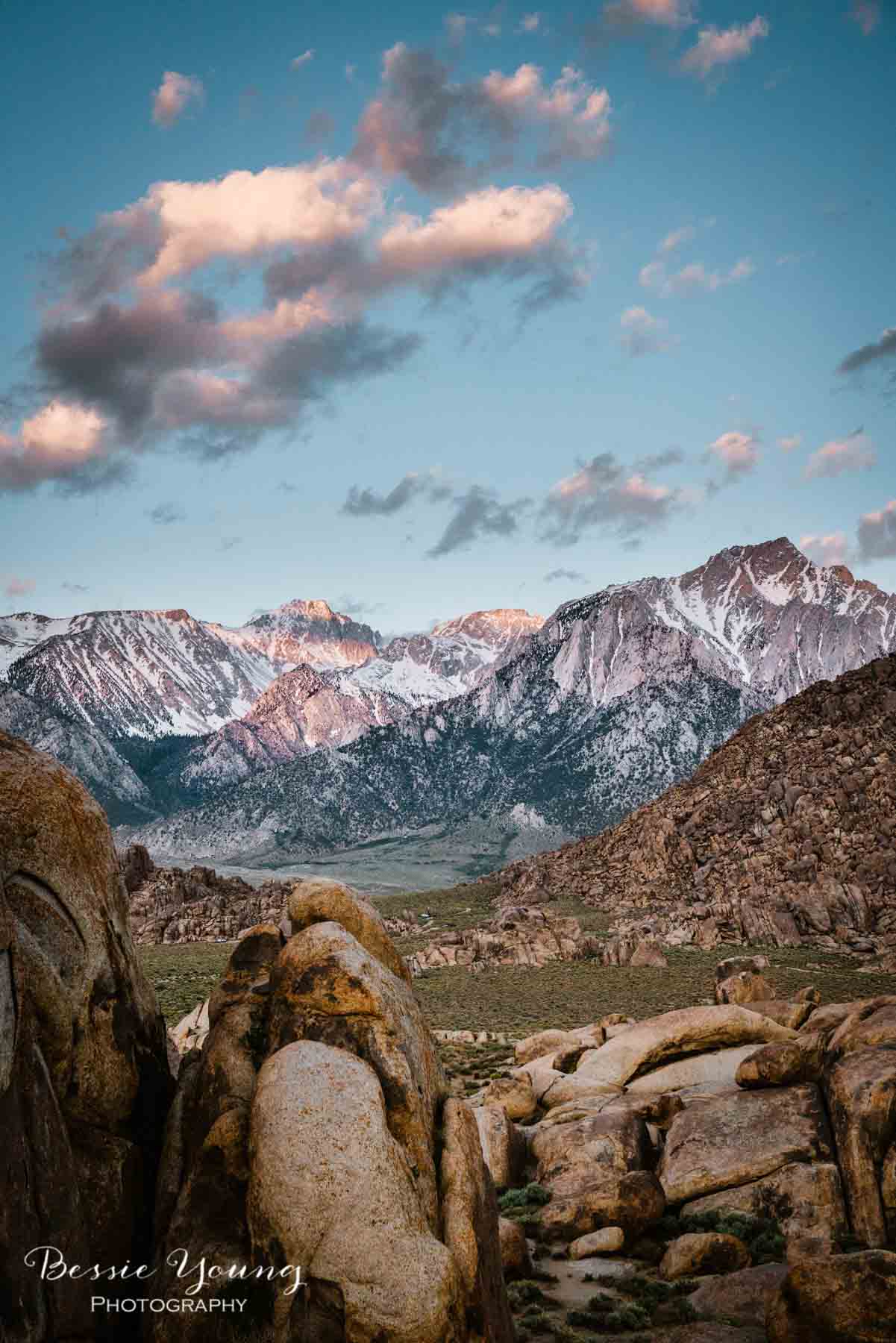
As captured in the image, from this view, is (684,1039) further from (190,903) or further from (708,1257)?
(190,903)

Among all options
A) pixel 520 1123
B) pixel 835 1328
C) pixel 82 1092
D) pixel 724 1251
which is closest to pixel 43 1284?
pixel 82 1092

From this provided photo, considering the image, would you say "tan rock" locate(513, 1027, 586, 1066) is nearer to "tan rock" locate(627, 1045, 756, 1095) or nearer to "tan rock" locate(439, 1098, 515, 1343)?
"tan rock" locate(627, 1045, 756, 1095)

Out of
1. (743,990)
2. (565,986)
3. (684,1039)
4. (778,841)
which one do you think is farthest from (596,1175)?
(778,841)

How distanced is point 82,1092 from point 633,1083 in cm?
2068

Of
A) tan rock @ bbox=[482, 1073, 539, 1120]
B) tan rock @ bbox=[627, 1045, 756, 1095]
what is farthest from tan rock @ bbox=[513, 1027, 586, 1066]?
tan rock @ bbox=[627, 1045, 756, 1095]

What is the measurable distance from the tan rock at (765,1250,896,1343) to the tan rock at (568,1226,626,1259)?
21.3 ft

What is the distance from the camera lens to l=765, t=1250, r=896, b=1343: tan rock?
39.3 ft

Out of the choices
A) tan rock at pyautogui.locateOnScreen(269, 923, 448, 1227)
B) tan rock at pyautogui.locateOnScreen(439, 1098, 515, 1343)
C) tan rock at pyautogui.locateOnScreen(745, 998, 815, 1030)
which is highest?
tan rock at pyautogui.locateOnScreen(269, 923, 448, 1227)

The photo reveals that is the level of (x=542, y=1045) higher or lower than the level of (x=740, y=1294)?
higher

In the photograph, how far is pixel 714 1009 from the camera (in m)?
28.6

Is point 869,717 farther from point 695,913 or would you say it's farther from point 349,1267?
point 349,1267

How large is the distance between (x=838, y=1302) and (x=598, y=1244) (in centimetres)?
811

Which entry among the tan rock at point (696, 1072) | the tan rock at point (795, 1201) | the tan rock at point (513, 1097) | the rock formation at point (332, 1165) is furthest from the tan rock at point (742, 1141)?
the rock formation at point (332, 1165)

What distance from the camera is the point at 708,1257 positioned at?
17.2m
